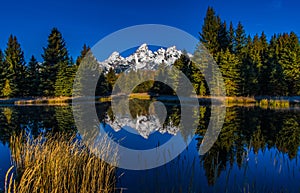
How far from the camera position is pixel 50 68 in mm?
42469

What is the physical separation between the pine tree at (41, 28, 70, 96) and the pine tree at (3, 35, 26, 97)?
3889 millimetres

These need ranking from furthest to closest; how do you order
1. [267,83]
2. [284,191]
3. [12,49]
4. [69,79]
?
1. [12,49]
2. [69,79]
3. [267,83]
4. [284,191]

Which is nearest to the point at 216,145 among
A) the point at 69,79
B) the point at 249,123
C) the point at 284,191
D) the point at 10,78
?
the point at 284,191

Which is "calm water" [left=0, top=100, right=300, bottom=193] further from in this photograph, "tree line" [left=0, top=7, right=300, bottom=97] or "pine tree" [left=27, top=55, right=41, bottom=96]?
"pine tree" [left=27, top=55, right=41, bottom=96]

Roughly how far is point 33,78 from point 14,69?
547cm

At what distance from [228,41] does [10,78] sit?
124 ft

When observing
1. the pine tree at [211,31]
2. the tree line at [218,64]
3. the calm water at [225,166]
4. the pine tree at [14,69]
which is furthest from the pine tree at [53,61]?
the calm water at [225,166]

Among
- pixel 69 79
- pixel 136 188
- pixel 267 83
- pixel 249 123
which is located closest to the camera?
pixel 136 188

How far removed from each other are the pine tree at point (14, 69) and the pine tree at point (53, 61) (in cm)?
389

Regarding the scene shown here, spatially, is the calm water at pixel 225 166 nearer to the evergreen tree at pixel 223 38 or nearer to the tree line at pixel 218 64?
the tree line at pixel 218 64

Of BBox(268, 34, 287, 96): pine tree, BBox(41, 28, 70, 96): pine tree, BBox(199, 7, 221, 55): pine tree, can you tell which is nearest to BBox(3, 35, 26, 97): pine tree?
BBox(41, 28, 70, 96): pine tree

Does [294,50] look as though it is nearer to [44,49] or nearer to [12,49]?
[44,49]

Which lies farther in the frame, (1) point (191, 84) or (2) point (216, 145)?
(1) point (191, 84)

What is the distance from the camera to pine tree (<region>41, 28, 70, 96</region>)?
4097cm
